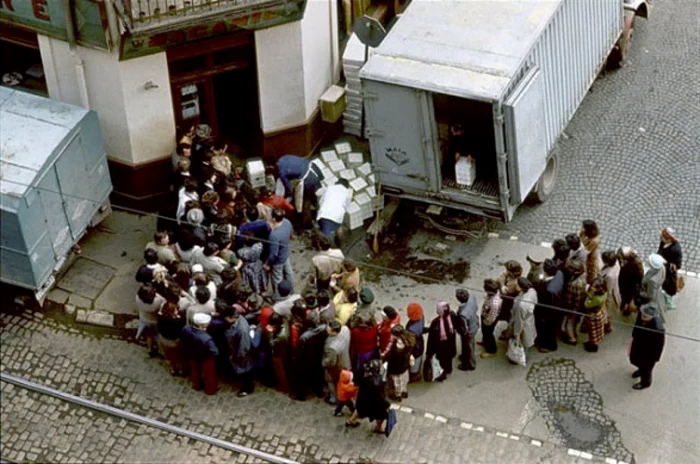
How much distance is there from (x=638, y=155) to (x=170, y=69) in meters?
7.53

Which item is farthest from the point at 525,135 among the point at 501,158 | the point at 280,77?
the point at 280,77

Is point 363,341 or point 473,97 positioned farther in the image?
point 473,97

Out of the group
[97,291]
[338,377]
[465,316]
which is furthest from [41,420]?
[465,316]

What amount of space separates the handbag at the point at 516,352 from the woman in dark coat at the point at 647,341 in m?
1.37

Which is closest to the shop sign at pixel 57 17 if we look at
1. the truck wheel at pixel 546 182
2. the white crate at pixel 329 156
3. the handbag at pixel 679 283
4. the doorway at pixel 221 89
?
the doorway at pixel 221 89

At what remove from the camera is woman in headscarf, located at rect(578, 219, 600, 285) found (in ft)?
49.4

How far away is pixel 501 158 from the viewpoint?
15.6m

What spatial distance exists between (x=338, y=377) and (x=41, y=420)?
3760 millimetres

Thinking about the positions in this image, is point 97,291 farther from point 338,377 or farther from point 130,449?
point 338,377

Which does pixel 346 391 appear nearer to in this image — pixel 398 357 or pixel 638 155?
pixel 398 357

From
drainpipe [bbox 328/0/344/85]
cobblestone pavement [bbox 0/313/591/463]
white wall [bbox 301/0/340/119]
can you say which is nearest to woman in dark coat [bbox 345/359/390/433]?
cobblestone pavement [bbox 0/313/591/463]

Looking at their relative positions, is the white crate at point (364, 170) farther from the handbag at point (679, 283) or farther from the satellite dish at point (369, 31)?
the handbag at point (679, 283)

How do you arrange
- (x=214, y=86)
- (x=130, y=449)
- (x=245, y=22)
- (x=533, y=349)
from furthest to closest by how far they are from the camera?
(x=214, y=86) → (x=245, y=22) → (x=533, y=349) → (x=130, y=449)

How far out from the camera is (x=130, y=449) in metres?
14.0
